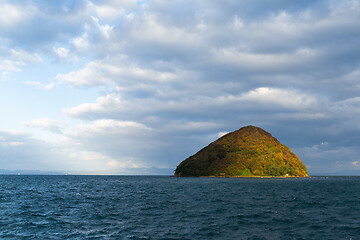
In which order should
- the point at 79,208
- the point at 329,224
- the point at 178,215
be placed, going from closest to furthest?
the point at 329,224 < the point at 178,215 < the point at 79,208

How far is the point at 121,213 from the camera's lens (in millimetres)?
49406

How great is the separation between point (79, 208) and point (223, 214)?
94.6ft

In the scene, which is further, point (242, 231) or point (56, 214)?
point (56, 214)

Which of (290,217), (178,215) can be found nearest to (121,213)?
(178,215)

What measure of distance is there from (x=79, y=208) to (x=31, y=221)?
1453 centimetres

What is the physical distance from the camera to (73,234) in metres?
34.1

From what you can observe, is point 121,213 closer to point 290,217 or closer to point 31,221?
point 31,221

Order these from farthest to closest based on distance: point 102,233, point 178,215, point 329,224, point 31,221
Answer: point 178,215 < point 31,221 < point 329,224 < point 102,233

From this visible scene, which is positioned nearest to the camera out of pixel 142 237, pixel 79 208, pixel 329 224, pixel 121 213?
pixel 142 237

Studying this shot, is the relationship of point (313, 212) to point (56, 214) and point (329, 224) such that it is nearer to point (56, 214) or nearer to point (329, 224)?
point (329, 224)

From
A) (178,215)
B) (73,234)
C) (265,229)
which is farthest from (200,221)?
(73,234)

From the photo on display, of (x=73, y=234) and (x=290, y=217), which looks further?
(x=290, y=217)

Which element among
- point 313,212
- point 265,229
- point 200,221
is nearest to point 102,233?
point 200,221

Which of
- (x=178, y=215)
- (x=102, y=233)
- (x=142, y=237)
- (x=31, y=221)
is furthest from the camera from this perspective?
(x=178, y=215)
